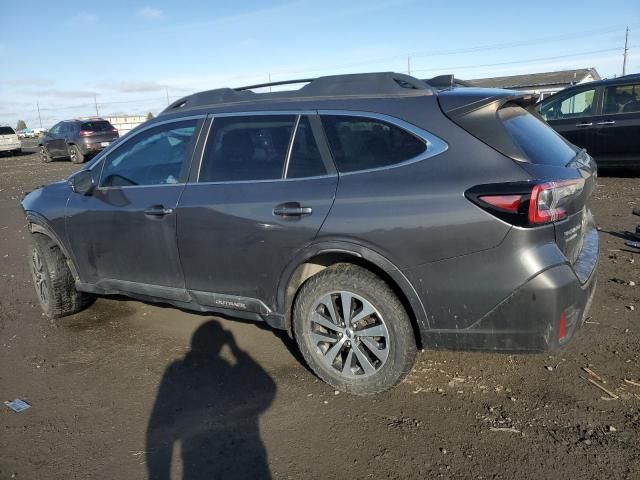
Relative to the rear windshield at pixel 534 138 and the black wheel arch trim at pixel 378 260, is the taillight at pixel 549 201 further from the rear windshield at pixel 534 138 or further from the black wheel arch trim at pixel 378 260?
the black wheel arch trim at pixel 378 260

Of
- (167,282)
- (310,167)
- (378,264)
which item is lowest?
(167,282)

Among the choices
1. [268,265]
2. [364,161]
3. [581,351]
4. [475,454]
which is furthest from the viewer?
[581,351]

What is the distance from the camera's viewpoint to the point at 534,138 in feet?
9.89

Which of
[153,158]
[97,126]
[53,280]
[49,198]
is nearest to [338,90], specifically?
[153,158]

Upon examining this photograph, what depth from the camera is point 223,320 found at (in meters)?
4.50

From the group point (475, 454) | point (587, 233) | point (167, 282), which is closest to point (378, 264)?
point (475, 454)

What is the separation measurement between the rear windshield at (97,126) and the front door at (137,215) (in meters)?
18.6

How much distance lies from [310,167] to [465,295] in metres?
1.21

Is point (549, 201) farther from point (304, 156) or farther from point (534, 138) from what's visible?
point (304, 156)

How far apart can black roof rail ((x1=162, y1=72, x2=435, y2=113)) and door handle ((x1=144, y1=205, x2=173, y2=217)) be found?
2.67 feet

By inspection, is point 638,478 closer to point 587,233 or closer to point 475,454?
point 475,454

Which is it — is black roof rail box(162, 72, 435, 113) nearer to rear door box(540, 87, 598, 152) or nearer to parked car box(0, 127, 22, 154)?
rear door box(540, 87, 598, 152)

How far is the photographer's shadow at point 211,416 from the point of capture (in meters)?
2.69

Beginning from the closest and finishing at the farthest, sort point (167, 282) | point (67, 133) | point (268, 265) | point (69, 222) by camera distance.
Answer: point (268, 265) < point (167, 282) < point (69, 222) < point (67, 133)
